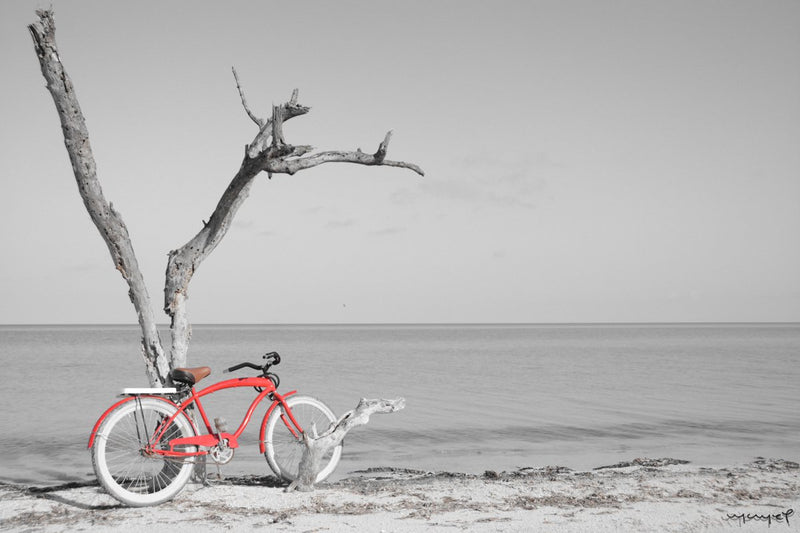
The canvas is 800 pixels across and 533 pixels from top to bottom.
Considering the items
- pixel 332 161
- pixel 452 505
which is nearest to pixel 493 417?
pixel 452 505

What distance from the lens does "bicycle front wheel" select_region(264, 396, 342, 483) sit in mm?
6523

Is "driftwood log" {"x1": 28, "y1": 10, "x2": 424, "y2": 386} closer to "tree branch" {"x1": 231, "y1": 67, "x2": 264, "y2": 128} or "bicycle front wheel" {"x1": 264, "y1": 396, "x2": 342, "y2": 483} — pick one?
"tree branch" {"x1": 231, "y1": 67, "x2": 264, "y2": 128}

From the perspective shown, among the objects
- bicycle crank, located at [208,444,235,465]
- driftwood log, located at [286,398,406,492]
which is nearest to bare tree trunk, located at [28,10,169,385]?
bicycle crank, located at [208,444,235,465]

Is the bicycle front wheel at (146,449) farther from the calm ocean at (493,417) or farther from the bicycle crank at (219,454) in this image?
the calm ocean at (493,417)

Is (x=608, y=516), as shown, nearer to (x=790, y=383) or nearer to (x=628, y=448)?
(x=628, y=448)

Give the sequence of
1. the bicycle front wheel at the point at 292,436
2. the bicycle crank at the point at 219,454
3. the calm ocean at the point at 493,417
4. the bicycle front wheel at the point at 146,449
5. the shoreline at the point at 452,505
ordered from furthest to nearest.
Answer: the calm ocean at the point at 493,417
the bicycle front wheel at the point at 292,436
the bicycle crank at the point at 219,454
the bicycle front wheel at the point at 146,449
the shoreline at the point at 452,505

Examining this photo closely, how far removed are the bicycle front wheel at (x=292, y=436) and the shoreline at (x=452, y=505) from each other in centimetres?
19

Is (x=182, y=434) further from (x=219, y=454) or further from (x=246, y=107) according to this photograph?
(x=246, y=107)

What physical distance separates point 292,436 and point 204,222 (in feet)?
7.32

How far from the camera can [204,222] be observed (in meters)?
6.79

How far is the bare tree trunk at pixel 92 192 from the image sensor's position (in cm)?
601

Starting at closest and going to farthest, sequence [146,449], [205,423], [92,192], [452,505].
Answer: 1. [146,449]
2. [452,505]
3. [205,423]
4. [92,192]

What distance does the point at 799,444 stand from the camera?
1034 cm

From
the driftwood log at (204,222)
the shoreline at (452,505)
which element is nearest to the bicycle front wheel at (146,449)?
the shoreline at (452,505)
